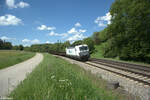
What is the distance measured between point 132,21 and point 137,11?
162cm

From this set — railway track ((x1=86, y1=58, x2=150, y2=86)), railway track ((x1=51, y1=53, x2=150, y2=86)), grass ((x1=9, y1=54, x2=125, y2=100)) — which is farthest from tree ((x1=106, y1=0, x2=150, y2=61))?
grass ((x1=9, y1=54, x2=125, y2=100))

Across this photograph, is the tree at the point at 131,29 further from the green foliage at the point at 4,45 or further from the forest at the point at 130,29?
the green foliage at the point at 4,45

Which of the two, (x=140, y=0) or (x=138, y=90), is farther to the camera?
(x=140, y=0)

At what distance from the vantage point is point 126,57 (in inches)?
772

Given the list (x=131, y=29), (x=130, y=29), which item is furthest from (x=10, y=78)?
(x=130, y=29)

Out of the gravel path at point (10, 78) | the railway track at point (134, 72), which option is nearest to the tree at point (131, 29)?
the railway track at point (134, 72)

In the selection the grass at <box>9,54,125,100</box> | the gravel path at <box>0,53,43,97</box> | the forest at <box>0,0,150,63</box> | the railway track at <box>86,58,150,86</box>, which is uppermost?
the forest at <box>0,0,150,63</box>

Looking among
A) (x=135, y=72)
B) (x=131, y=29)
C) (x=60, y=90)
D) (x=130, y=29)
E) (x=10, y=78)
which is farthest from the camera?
(x=130, y=29)

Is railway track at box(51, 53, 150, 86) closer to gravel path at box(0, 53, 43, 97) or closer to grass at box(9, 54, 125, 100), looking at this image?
grass at box(9, 54, 125, 100)

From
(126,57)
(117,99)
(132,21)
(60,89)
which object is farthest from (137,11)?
(60,89)

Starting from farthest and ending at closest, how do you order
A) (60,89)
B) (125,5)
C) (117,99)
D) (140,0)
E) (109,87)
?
(125,5), (140,0), (109,87), (117,99), (60,89)

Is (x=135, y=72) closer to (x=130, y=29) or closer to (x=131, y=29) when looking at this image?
(x=131, y=29)

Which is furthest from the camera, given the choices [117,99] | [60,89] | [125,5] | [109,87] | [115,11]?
[115,11]

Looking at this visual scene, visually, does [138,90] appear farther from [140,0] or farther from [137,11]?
[140,0]
